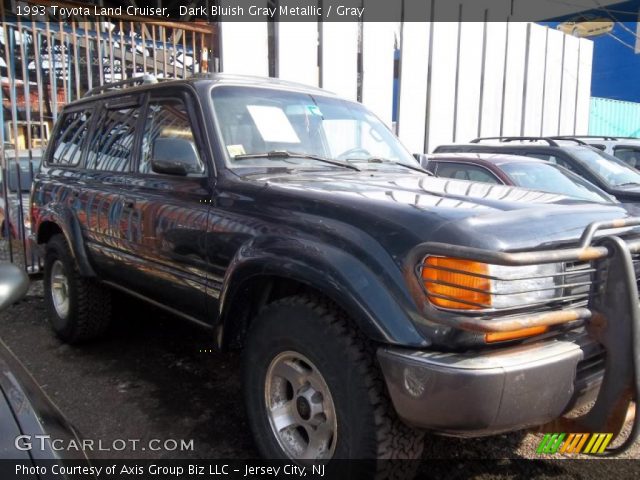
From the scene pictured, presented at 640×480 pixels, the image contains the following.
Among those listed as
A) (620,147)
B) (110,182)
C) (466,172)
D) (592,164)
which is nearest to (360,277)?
(110,182)

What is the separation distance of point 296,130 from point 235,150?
496 mm

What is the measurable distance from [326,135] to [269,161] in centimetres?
56

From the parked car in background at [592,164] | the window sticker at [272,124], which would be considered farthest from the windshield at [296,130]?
the parked car in background at [592,164]

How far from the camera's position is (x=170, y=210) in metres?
3.17

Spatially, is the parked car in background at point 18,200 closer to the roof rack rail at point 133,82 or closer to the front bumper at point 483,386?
the roof rack rail at point 133,82

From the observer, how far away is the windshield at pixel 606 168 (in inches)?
259

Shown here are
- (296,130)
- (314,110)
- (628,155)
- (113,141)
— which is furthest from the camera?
(628,155)

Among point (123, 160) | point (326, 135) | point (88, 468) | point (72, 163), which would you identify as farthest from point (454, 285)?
point (72, 163)

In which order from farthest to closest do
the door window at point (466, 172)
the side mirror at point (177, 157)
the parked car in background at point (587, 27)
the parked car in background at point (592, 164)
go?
the parked car in background at point (587, 27) < the parked car in background at point (592, 164) < the door window at point (466, 172) < the side mirror at point (177, 157)

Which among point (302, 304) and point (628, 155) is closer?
point (302, 304)

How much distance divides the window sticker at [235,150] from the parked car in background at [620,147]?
7067mm

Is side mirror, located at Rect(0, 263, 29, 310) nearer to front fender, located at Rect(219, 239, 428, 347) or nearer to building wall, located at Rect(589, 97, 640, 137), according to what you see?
front fender, located at Rect(219, 239, 428, 347)

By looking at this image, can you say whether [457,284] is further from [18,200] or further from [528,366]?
[18,200]

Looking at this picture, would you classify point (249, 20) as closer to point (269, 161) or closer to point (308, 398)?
point (269, 161)
